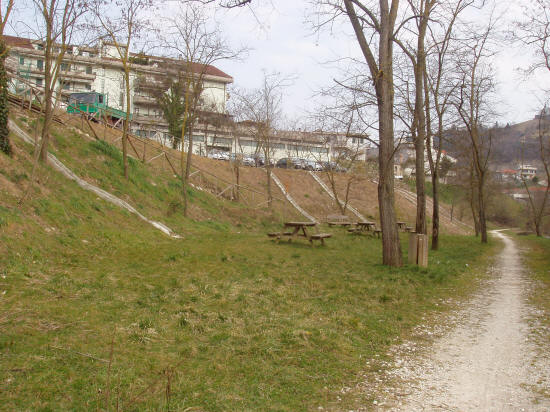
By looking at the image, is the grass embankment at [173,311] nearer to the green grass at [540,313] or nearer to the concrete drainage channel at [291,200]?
the green grass at [540,313]

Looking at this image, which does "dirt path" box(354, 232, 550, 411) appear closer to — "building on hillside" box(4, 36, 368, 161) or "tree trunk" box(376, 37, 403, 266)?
"tree trunk" box(376, 37, 403, 266)

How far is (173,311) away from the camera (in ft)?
19.0

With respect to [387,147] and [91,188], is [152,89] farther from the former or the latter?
[387,147]

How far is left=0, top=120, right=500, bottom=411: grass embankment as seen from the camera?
11.9 feet

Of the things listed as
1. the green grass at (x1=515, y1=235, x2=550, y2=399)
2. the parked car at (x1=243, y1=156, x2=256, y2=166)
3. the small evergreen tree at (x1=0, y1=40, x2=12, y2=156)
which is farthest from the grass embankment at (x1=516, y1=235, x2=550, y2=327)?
the parked car at (x1=243, y1=156, x2=256, y2=166)

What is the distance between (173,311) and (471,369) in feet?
11.5

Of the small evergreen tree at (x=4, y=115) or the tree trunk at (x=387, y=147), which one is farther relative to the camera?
the small evergreen tree at (x=4, y=115)

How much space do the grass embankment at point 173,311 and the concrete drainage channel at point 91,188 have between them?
2.04 feet

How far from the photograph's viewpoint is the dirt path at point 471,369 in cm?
370

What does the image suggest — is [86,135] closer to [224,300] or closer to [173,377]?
[224,300]

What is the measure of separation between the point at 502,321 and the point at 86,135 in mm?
15985

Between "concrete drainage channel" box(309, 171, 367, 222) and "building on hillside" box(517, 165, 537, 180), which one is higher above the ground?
"building on hillside" box(517, 165, 537, 180)

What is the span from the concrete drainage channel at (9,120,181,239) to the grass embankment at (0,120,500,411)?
621 millimetres

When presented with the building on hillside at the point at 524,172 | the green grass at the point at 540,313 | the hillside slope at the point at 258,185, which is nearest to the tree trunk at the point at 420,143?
the green grass at the point at 540,313
